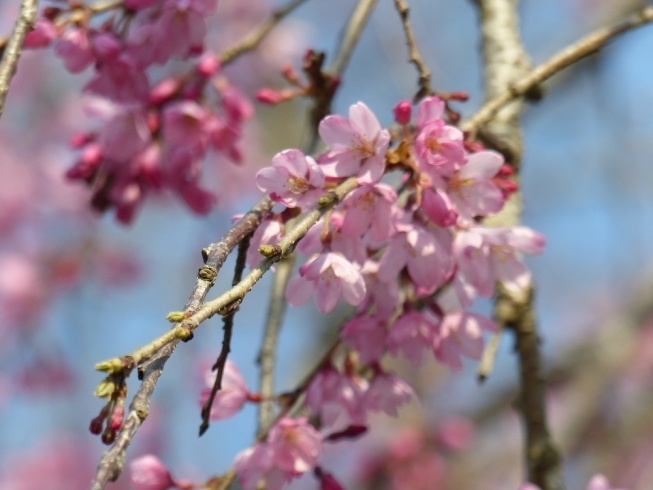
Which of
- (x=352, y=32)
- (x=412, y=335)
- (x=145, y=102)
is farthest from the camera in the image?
(x=352, y=32)

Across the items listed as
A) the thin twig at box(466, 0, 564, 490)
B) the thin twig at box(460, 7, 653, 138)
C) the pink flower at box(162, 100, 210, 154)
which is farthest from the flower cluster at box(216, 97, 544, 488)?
the pink flower at box(162, 100, 210, 154)

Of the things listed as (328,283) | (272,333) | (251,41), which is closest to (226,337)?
(328,283)

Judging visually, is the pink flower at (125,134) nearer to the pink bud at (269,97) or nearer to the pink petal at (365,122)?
the pink bud at (269,97)

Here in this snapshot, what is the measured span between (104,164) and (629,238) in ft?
7.81

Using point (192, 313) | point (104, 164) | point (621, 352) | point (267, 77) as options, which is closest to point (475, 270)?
point (192, 313)

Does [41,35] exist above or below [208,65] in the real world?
above

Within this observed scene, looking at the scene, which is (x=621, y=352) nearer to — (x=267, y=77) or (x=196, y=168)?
(x=196, y=168)

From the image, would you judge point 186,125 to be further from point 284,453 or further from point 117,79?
point 284,453

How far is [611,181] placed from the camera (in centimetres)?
362

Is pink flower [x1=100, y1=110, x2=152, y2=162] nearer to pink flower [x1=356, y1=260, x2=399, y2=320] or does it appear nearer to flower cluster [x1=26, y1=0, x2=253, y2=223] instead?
flower cluster [x1=26, y1=0, x2=253, y2=223]

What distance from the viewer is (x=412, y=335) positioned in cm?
119

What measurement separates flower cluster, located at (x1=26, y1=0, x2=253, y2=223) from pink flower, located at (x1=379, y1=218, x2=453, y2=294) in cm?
60

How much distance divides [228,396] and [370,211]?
42 cm

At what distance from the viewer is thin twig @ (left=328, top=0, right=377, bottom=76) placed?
174 cm
